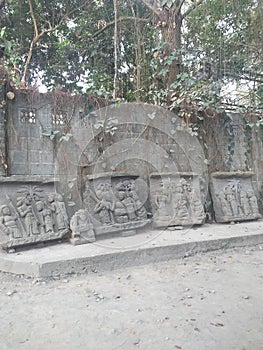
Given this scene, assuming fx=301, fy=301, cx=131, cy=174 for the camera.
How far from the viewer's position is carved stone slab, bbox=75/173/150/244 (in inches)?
140

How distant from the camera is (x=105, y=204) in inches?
148

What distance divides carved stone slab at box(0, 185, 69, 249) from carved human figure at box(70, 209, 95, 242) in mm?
132

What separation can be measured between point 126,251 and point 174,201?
4.48 feet

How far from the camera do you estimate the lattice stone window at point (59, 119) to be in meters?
4.02

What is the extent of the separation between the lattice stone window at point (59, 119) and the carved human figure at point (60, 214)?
3.38 ft

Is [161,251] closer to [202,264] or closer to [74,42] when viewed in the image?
[202,264]

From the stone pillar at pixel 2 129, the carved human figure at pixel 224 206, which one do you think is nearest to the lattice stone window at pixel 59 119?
the stone pillar at pixel 2 129

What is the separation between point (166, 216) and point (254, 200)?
1.69 m

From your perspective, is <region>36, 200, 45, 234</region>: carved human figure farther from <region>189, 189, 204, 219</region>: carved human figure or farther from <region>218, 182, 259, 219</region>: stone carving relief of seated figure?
<region>218, 182, 259, 219</region>: stone carving relief of seated figure

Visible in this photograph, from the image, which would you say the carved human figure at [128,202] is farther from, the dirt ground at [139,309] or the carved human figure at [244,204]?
the carved human figure at [244,204]

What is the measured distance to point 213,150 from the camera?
5195 millimetres

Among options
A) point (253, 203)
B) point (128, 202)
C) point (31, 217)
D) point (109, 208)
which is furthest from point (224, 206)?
point (31, 217)

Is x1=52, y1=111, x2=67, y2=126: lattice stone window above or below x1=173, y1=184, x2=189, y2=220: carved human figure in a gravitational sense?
above

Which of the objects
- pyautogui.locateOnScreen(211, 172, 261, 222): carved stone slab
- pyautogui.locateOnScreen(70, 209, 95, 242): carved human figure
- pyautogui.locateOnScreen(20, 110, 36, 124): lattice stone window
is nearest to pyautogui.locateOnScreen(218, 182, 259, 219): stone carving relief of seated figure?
pyautogui.locateOnScreen(211, 172, 261, 222): carved stone slab
